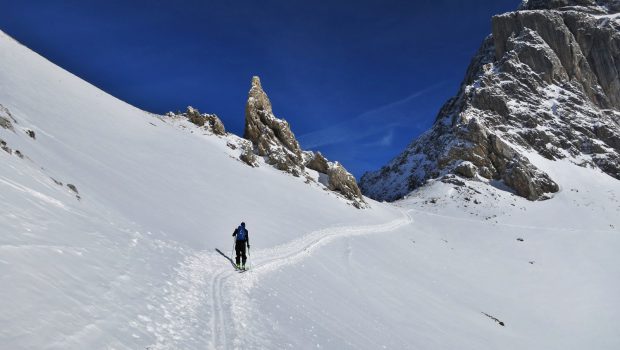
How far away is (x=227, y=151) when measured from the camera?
53844 mm

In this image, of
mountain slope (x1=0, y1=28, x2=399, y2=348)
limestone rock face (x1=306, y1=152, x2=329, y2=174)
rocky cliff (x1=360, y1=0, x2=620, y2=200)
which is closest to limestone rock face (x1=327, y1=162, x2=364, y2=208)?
limestone rock face (x1=306, y1=152, x2=329, y2=174)

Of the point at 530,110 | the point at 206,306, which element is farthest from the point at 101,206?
the point at 530,110

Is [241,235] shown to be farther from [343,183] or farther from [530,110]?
[530,110]

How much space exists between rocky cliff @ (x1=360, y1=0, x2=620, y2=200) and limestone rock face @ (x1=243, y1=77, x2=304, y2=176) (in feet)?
105

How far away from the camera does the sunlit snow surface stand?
9.50 metres

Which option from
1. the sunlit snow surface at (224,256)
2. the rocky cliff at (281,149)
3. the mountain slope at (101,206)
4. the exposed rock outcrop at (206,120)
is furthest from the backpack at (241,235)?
the exposed rock outcrop at (206,120)

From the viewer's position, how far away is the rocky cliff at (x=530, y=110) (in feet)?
257

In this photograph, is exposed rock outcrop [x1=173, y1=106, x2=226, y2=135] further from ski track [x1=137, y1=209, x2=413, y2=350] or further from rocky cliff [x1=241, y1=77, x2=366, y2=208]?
ski track [x1=137, y1=209, x2=413, y2=350]

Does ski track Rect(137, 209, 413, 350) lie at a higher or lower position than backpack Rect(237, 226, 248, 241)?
lower

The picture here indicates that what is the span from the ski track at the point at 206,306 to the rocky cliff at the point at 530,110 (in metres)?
65.6

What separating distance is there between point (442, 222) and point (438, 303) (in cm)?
3530

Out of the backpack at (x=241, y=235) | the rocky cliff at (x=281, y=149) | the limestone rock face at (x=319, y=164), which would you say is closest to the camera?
the backpack at (x=241, y=235)

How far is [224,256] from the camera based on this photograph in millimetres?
19844

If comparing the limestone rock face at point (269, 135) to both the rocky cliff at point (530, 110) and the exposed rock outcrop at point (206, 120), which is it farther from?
the rocky cliff at point (530, 110)
